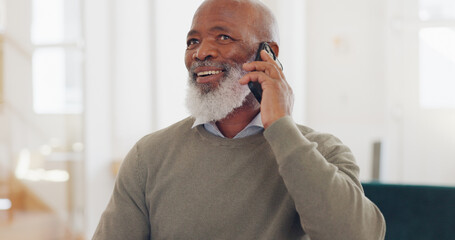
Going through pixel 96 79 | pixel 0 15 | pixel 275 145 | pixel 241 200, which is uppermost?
pixel 0 15

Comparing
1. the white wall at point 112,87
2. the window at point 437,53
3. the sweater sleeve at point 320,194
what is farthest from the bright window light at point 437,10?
the sweater sleeve at point 320,194

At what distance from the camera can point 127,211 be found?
3.91 ft

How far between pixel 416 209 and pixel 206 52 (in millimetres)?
826

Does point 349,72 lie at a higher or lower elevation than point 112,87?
higher

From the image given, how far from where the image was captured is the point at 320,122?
183 inches

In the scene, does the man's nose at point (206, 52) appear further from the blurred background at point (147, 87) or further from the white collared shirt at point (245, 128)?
the blurred background at point (147, 87)

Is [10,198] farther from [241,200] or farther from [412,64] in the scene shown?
[412,64]

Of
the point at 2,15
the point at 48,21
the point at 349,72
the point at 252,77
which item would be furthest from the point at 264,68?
the point at 349,72

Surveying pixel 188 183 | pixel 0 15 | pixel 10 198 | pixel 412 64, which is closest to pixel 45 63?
pixel 0 15

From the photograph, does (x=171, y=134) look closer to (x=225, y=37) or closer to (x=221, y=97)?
(x=221, y=97)

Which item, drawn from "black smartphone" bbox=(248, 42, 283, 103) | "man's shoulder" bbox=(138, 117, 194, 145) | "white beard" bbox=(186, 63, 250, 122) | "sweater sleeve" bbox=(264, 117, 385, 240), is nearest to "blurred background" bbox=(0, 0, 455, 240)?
"man's shoulder" bbox=(138, 117, 194, 145)

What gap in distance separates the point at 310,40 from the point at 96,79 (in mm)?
2724

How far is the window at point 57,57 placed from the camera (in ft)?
7.06

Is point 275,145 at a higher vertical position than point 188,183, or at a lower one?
higher
